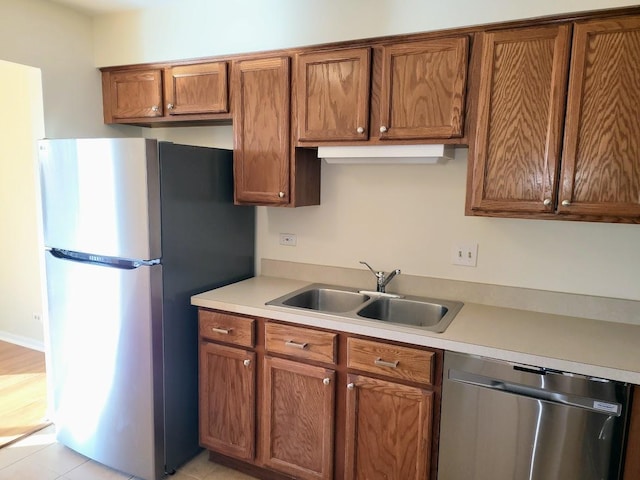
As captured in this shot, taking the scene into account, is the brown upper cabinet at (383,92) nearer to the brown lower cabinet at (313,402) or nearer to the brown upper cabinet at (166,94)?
the brown upper cabinet at (166,94)

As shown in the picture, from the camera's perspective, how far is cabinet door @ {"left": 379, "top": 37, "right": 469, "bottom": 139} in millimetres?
1891

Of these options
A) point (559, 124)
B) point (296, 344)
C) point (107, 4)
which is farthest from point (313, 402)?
point (107, 4)

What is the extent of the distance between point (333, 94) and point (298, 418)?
154 cm

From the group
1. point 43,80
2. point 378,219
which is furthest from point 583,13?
point 43,80

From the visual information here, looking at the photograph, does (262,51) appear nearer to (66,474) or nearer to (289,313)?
(289,313)

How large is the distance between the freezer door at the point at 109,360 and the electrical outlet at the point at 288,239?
84 cm

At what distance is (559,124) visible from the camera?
1.73 m

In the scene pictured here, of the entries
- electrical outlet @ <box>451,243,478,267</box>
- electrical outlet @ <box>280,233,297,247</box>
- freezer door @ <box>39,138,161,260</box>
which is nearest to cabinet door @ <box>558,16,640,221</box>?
electrical outlet @ <box>451,243,478,267</box>

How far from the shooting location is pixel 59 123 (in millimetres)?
2555

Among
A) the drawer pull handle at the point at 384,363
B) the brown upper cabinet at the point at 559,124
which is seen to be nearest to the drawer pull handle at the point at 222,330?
the drawer pull handle at the point at 384,363

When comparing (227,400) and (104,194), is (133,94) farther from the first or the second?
(227,400)

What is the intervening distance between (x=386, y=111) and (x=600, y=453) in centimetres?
156

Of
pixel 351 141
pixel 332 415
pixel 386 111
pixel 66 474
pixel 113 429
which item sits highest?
pixel 386 111

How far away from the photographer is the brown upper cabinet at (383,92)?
1905 millimetres
